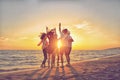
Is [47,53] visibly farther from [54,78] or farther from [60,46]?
[54,78]

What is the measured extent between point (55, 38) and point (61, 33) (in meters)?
0.52

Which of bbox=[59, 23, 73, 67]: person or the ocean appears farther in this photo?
the ocean

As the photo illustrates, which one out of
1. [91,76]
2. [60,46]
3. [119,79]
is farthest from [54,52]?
[119,79]

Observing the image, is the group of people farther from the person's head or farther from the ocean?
the ocean

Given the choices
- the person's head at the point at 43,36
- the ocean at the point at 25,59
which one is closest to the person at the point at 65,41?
the person's head at the point at 43,36

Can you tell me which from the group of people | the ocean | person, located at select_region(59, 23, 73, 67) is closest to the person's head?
the group of people

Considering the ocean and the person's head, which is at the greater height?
the person's head

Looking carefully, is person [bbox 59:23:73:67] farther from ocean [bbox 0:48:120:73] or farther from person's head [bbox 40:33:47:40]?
ocean [bbox 0:48:120:73]

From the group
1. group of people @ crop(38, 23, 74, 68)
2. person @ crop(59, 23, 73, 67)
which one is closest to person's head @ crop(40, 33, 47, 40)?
group of people @ crop(38, 23, 74, 68)

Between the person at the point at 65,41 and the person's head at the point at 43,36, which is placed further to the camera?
the person's head at the point at 43,36

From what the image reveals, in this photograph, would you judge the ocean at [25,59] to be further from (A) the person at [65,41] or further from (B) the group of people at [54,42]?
(A) the person at [65,41]

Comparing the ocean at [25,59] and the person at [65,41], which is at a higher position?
the person at [65,41]

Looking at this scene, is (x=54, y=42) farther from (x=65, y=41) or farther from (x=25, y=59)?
(x=25, y=59)

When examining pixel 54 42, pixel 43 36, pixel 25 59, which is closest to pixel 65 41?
pixel 54 42
